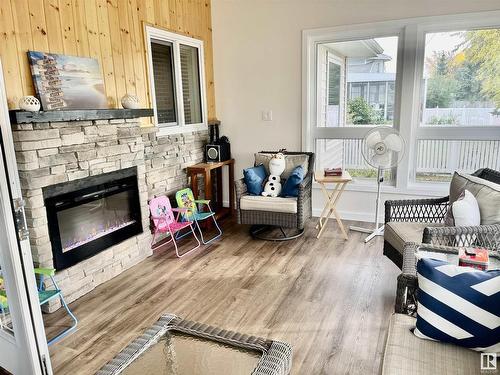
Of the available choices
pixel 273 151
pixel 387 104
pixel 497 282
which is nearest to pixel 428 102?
pixel 387 104

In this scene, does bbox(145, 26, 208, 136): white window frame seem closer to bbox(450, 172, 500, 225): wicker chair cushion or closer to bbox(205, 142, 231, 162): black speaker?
bbox(205, 142, 231, 162): black speaker

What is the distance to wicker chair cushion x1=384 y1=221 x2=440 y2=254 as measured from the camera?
2559 mm

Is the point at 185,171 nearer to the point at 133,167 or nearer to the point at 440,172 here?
the point at 133,167

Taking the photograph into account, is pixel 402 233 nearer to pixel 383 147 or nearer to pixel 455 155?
pixel 383 147

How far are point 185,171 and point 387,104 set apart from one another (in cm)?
242

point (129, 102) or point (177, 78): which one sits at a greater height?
point (177, 78)

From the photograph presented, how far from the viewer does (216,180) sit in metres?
4.85

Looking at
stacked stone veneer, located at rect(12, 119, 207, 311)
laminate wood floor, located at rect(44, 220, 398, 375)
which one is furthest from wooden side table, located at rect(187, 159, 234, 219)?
laminate wood floor, located at rect(44, 220, 398, 375)

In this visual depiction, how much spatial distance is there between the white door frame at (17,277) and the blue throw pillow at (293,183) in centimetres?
254

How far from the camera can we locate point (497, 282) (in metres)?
1.36

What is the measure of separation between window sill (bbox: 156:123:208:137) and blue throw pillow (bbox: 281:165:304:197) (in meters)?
1.37

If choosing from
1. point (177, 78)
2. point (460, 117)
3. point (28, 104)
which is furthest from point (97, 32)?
point (460, 117)

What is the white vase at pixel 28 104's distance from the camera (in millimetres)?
2371

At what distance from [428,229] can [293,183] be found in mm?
1711
